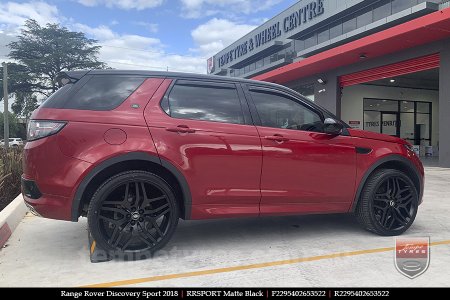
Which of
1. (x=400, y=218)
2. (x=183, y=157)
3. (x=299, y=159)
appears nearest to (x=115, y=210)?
(x=183, y=157)

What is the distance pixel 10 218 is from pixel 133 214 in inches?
86.3

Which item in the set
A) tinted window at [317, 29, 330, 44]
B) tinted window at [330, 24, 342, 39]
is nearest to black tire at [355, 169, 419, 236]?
tinted window at [330, 24, 342, 39]

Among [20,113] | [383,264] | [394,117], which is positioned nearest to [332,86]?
[394,117]

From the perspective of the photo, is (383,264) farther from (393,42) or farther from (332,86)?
(332,86)

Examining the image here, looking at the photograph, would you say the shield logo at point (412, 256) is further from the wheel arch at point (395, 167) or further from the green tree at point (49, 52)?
the green tree at point (49, 52)

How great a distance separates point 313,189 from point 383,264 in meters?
1.05

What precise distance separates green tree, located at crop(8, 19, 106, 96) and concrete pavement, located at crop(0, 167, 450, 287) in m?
37.2

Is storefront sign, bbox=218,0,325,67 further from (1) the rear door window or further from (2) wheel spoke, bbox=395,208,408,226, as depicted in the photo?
(1) the rear door window

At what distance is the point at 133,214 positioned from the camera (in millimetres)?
3793

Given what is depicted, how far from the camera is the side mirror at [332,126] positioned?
14.4ft

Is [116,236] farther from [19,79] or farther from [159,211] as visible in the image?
[19,79]

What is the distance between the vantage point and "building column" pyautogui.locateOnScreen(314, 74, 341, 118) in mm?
19594

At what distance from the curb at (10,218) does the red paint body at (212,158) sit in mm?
1085

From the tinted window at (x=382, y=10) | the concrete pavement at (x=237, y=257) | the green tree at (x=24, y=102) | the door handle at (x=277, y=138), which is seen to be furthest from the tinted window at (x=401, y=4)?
the green tree at (x=24, y=102)
